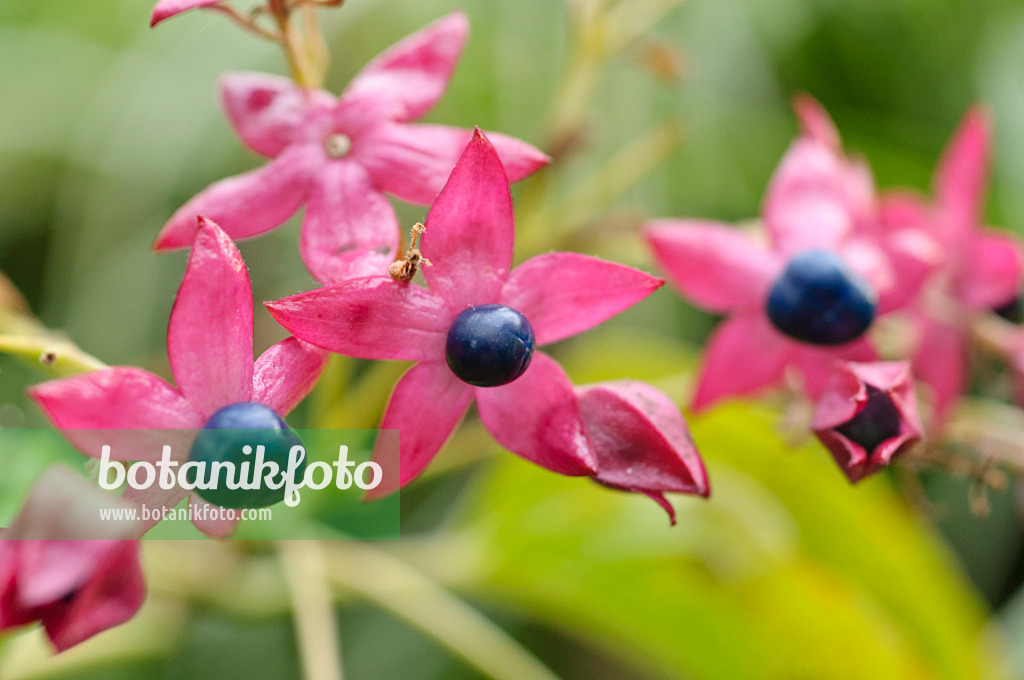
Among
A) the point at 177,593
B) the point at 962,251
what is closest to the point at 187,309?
the point at 177,593

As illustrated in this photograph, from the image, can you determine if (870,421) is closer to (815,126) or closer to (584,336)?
(815,126)

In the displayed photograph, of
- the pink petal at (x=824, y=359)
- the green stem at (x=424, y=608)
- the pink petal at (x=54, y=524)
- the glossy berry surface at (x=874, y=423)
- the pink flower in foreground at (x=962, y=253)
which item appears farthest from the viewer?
the green stem at (x=424, y=608)

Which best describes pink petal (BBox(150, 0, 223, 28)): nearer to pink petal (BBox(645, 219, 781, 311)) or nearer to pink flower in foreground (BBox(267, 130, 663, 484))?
pink flower in foreground (BBox(267, 130, 663, 484))

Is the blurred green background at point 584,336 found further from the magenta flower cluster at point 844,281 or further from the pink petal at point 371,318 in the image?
the pink petal at point 371,318

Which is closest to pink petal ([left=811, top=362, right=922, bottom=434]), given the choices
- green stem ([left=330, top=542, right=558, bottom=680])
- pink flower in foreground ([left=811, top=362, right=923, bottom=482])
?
pink flower in foreground ([left=811, top=362, right=923, bottom=482])

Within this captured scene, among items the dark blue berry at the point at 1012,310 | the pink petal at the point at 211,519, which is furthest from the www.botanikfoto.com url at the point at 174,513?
the dark blue berry at the point at 1012,310

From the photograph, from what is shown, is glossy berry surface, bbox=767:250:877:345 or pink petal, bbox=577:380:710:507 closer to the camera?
pink petal, bbox=577:380:710:507
